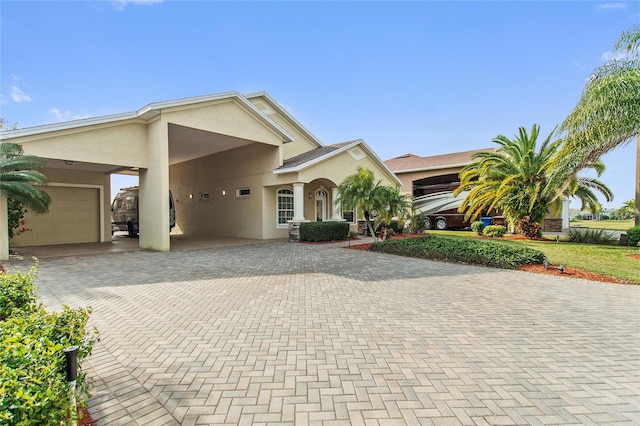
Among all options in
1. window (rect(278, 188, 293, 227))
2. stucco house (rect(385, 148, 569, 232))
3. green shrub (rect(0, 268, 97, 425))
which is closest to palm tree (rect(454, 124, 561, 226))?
stucco house (rect(385, 148, 569, 232))

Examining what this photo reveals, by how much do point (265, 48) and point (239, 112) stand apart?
339 centimetres

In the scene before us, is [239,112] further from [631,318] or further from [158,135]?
[631,318]

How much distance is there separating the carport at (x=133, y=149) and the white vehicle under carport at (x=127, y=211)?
279 cm

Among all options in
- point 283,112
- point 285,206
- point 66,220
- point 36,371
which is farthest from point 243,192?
point 36,371

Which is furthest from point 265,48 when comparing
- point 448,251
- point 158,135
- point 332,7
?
point 448,251

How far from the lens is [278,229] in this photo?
17.1 meters

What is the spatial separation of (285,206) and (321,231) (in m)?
3.56

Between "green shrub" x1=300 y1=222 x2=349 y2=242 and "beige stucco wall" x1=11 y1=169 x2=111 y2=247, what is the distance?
10.6 meters

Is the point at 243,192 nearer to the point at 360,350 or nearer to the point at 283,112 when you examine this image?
the point at 283,112

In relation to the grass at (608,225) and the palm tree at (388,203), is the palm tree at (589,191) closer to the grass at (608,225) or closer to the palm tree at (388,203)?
the palm tree at (388,203)

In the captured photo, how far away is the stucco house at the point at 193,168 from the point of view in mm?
11828

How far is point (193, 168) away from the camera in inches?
841

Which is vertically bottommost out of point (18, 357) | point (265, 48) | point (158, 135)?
point (18, 357)

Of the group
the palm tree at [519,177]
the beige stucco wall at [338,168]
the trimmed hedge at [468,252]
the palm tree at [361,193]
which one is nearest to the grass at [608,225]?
the palm tree at [519,177]
